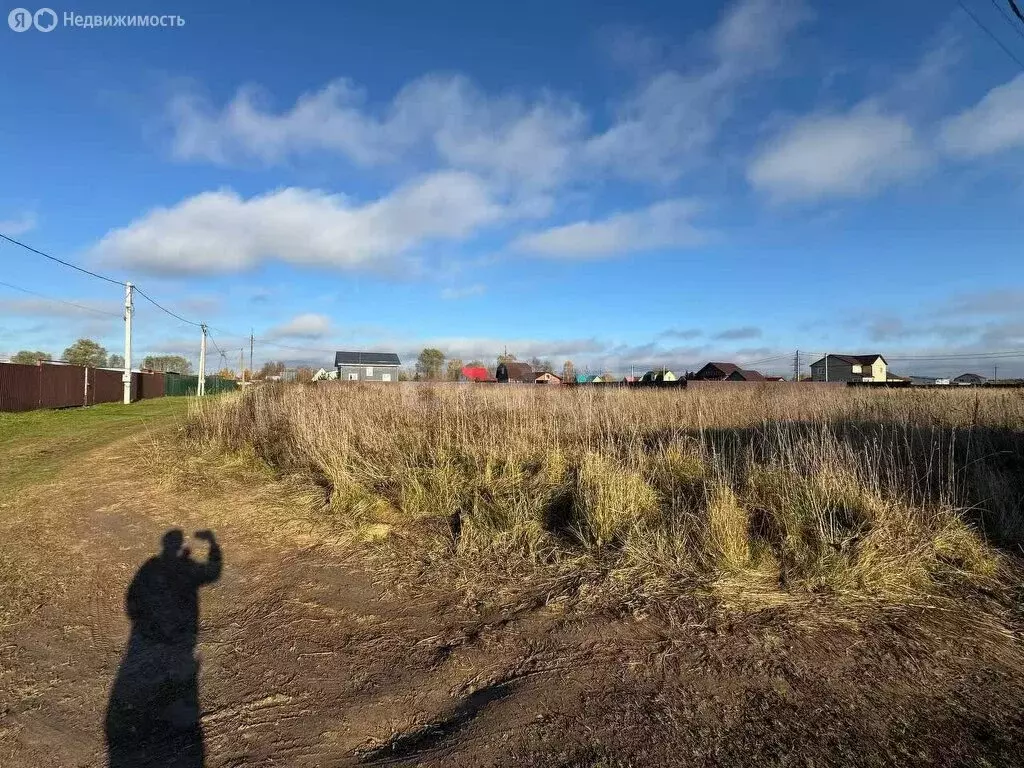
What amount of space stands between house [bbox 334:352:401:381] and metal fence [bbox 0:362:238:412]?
42.3m

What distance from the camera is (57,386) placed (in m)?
20.2

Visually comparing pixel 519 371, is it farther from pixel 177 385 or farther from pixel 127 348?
pixel 127 348

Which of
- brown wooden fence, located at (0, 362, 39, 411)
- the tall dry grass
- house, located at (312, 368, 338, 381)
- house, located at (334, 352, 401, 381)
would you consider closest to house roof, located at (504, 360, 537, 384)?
house, located at (334, 352, 401, 381)

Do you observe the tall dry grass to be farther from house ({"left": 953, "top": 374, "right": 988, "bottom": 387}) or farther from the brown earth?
house ({"left": 953, "top": 374, "right": 988, "bottom": 387})

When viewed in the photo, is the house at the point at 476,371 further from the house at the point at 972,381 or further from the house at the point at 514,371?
the house at the point at 972,381

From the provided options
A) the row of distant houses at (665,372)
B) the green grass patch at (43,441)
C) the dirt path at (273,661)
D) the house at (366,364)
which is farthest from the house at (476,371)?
the dirt path at (273,661)

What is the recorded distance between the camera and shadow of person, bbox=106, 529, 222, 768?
2.39 meters

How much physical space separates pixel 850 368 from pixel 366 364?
204ft

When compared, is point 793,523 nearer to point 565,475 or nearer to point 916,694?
point 916,694

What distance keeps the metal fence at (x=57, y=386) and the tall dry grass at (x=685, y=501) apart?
43.5ft

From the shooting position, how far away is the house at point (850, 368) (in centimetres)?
6344

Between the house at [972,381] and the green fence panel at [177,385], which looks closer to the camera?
the house at [972,381]

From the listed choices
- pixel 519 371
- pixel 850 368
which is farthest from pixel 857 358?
pixel 519 371

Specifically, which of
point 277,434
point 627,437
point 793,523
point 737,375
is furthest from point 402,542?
point 737,375
